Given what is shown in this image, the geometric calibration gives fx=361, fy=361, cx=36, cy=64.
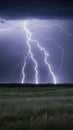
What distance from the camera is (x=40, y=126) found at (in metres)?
7.65

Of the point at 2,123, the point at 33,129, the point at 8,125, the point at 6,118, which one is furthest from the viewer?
the point at 6,118

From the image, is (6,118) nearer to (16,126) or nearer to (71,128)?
(16,126)

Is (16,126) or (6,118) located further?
(6,118)

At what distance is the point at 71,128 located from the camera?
7.64 metres

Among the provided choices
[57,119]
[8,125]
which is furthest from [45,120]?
[8,125]

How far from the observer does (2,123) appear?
8594mm

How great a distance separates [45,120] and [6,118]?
1.43m

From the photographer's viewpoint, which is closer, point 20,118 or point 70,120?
point 70,120

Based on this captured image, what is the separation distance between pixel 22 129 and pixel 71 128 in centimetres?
104

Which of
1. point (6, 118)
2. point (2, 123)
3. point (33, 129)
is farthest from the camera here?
point (6, 118)

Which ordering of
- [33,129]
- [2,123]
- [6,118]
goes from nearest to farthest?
[33,129]
[2,123]
[6,118]

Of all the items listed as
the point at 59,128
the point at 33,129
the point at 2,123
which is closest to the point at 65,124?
the point at 59,128

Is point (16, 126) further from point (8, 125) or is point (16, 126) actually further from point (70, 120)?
point (70, 120)

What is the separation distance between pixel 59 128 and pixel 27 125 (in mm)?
694
